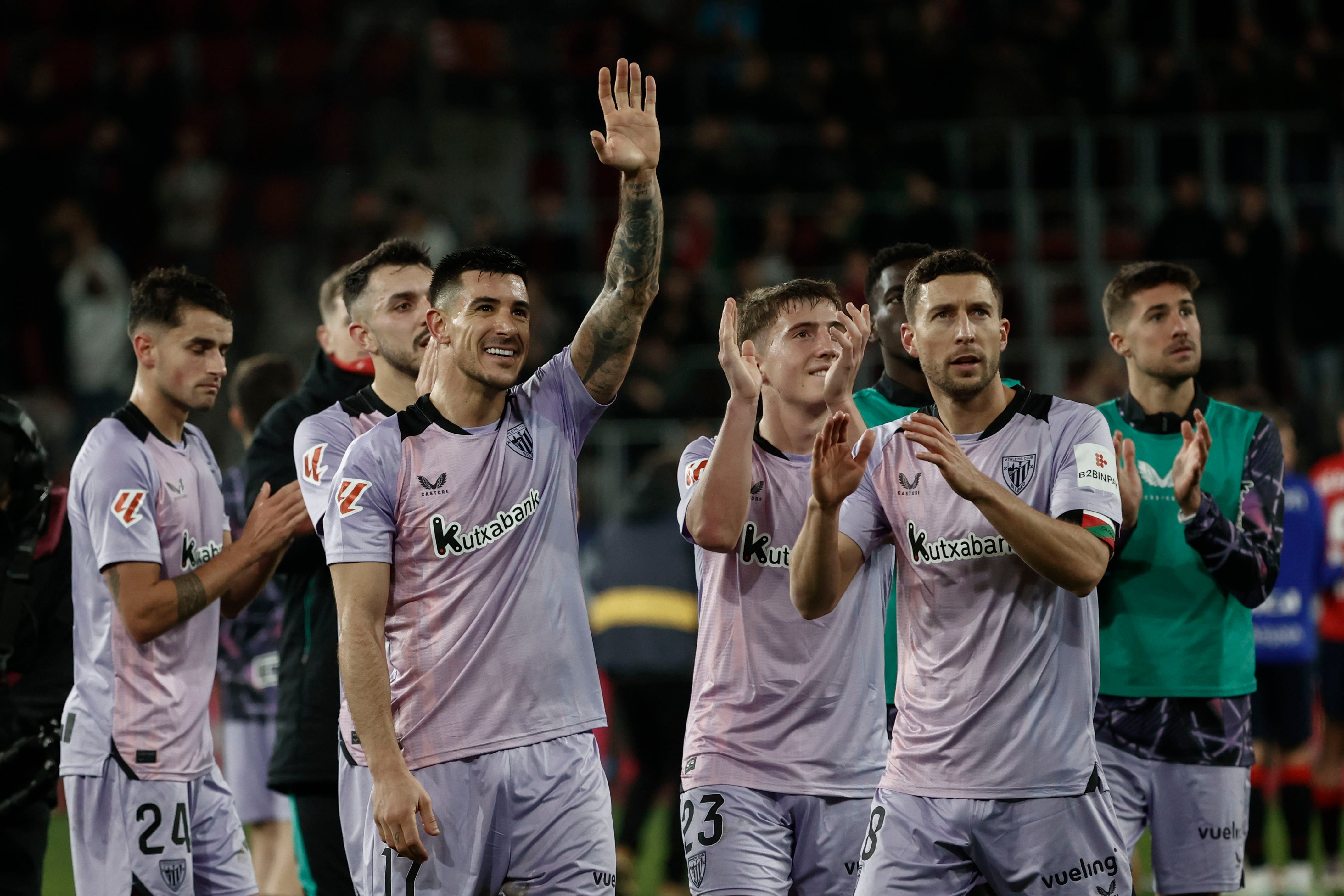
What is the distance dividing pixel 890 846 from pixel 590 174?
13694 mm

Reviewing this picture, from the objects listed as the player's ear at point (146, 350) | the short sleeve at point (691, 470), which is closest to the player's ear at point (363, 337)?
the player's ear at point (146, 350)

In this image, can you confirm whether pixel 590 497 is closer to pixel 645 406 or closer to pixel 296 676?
pixel 645 406

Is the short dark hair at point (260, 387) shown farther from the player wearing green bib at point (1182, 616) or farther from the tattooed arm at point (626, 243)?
the player wearing green bib at point (1182, 616)

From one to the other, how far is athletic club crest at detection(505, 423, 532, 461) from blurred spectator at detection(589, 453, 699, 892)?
443 cm

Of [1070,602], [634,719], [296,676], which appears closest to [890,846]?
[1070,602]

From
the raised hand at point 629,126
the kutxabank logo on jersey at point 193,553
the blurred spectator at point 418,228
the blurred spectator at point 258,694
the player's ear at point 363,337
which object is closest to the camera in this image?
the raised hand at point 629,126

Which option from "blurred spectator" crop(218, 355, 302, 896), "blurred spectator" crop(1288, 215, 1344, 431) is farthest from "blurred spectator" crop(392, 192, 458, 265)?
"blurred spectator" crop(1288, 215, 1344, 431)

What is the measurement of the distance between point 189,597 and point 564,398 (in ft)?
5.22

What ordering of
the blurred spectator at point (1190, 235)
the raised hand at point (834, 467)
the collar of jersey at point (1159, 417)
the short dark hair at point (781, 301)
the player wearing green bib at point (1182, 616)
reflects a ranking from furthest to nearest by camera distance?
the blurred spectator at point (1190, 235), the collar of jersey at point (1159, 417), the player wearing green bib at point (1182, 616), the short dark hair at point (781, 301), the raised hand at point (834, 467)

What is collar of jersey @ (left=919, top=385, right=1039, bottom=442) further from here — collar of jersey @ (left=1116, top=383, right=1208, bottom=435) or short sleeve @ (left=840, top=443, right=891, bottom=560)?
collar of jersey @ (left=1116, top=383, right=1208, bottom=435)

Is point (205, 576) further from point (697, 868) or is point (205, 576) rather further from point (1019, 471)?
point (1019, 471)

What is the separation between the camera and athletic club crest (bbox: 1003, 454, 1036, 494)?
4504 mm

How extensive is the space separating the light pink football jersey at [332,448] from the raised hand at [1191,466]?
281 cm

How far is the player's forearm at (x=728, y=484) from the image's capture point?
4684 mm
